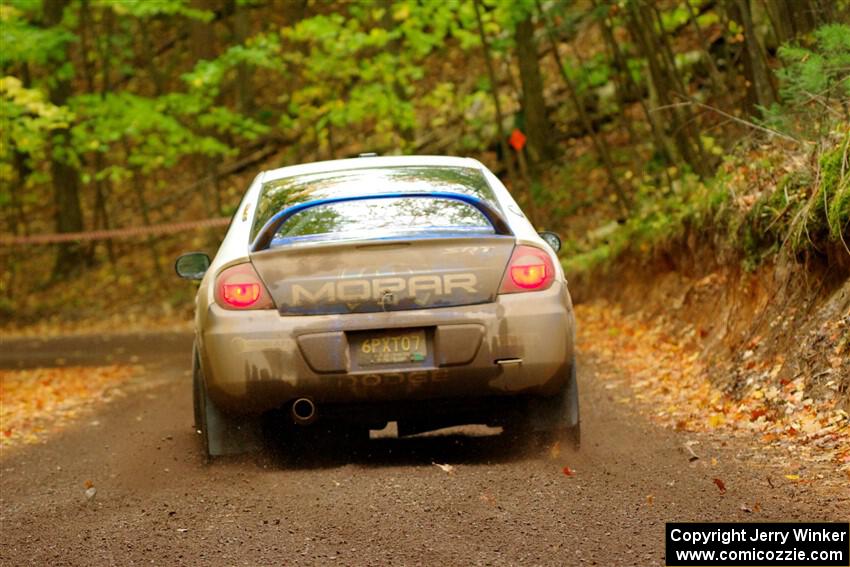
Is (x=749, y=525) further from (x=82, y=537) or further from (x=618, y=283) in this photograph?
(x=618, y=283)

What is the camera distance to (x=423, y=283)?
6.36m

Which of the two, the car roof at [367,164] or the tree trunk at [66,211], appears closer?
the car roof at [367,164]

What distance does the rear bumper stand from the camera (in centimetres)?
632

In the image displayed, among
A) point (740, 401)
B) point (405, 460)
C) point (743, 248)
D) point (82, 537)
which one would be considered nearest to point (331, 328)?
point (405, 460)

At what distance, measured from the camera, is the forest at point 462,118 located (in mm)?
10023

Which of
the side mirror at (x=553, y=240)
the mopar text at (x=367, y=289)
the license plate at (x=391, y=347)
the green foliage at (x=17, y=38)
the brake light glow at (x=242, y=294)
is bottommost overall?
the side mirror at (x=553, y=240)

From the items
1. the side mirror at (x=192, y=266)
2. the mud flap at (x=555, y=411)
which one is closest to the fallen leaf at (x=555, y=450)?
the mud flap at (x=555, y=411)

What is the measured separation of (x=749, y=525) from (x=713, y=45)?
19800mm

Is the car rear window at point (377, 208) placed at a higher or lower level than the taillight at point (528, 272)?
higher

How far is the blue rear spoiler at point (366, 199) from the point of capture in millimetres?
6551

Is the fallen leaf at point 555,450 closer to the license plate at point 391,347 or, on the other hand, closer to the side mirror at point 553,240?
the license plate at point 391,347

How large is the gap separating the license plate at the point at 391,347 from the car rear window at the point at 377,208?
0.55 metres

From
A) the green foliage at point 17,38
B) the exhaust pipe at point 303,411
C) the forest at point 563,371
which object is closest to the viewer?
the forest at point 563,371

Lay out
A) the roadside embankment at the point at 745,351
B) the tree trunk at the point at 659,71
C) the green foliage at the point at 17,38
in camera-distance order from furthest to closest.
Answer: the green foliage at the point at 17,38
the tree trunk at the point at 659,71
the roadside embankment at the point at 745,351
